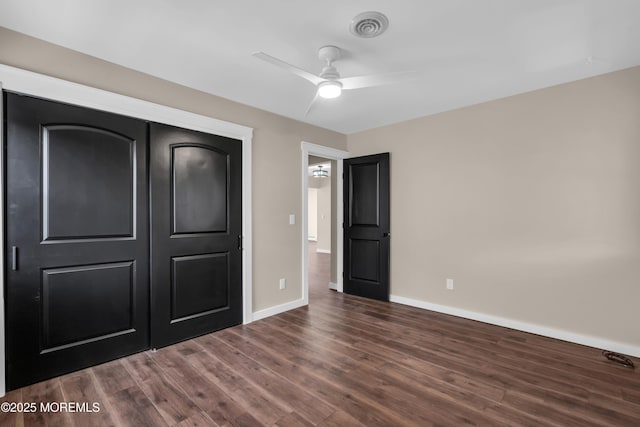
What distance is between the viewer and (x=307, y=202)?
13.6 ft

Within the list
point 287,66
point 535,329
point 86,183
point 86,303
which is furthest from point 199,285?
point 535,329

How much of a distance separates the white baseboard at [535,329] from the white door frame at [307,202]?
1.30m

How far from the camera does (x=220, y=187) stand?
3291 millimetres

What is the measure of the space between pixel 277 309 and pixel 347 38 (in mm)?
3030

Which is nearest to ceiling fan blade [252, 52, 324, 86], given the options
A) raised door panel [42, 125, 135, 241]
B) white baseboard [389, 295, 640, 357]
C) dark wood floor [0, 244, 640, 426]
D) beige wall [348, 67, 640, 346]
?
raised door panel [42, 125, 135, 241]

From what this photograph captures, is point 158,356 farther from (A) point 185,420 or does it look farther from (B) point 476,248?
(B) point 476,248

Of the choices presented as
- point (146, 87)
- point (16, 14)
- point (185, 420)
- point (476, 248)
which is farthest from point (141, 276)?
point (476, 248)

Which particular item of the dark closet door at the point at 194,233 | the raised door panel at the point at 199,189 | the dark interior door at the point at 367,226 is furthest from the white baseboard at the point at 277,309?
the raised door panel at the point at 199,189

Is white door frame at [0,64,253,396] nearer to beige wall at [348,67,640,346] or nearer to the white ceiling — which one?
the white ceiling

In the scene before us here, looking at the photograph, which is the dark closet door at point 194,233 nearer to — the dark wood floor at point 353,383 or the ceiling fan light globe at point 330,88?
the dark wood floor at point 353,383

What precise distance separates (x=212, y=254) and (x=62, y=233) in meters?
1.25

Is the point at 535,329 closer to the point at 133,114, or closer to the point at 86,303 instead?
the point at 86,303

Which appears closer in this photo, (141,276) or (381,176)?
(141,276)

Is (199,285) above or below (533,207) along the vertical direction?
below
